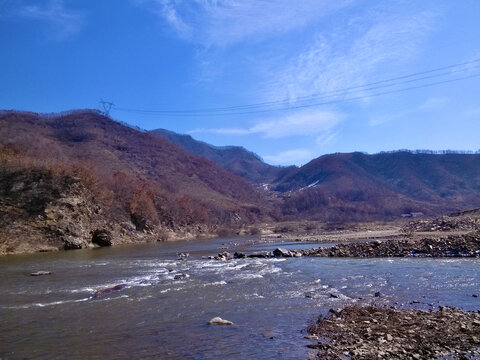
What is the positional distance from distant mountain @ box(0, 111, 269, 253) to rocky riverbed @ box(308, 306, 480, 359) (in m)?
39.6

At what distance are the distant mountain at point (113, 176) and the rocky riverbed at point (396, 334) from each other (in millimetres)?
39617

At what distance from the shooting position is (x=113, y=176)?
244 ft

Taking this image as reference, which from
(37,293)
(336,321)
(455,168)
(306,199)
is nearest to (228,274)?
(37,293)

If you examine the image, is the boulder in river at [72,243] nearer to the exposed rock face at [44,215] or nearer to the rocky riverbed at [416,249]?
the exposed rock face at [44,215]

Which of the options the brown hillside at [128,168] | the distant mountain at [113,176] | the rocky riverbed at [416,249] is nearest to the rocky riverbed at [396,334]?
the rocky riverbed at [416,249]

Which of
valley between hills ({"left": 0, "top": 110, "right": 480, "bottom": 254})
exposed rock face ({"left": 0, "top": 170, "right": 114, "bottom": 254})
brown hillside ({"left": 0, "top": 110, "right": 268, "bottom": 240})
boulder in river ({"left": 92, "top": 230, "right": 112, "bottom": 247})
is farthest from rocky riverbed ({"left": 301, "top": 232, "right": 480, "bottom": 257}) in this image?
brown hillside ({"left": 0, "top": 110, "right": 268, "bottom": 240})

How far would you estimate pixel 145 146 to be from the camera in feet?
449

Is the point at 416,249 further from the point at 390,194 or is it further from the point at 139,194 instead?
the point at 390,194

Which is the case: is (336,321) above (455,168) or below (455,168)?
below

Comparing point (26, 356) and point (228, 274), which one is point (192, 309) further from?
point (228, 274)

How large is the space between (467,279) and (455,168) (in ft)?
678

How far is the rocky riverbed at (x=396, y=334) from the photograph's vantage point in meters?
8.51

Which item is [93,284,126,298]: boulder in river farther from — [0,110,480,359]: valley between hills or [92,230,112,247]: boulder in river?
[92,230,112,247]: boulder in river

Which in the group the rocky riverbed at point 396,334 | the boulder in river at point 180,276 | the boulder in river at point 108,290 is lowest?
the boulder in river at point 180,276
